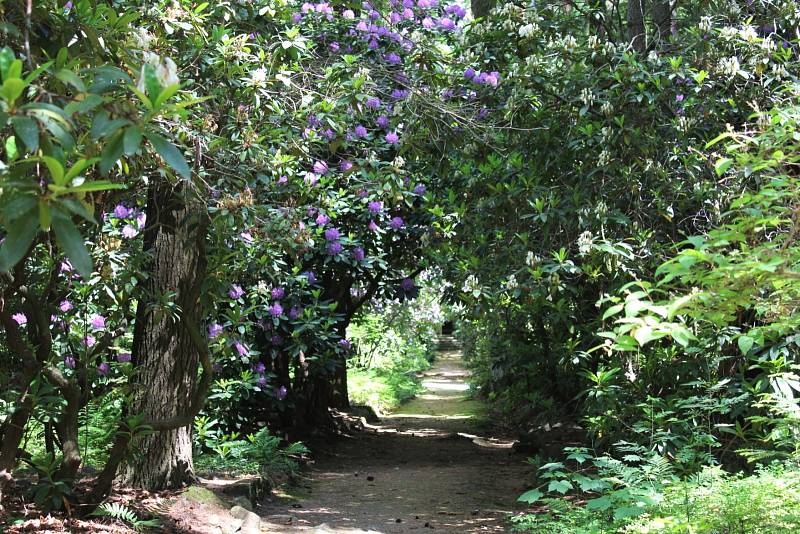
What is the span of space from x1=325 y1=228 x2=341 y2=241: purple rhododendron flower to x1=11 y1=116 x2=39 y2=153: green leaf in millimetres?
6921

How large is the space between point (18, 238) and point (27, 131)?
0.85 ft

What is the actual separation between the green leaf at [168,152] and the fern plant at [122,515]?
132 inches

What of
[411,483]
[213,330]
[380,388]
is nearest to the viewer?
[213,330]

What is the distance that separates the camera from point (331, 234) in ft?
28.5

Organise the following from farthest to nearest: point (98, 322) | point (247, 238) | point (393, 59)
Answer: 1. point (393, 59)
2. point (247, 238)
3. point (98, 322)

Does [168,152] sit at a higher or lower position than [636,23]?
lower

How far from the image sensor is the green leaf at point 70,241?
168 cm

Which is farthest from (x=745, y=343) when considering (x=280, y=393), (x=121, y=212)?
(x=280, y=393)

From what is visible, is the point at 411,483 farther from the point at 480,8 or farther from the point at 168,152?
the point at 168,152

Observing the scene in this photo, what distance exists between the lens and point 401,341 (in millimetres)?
21766

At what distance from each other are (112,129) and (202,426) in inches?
219

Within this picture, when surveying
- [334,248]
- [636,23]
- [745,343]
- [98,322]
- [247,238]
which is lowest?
[745,343]

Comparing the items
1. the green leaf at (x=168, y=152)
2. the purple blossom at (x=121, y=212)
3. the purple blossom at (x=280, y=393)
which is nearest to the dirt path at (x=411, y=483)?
the purple blossom at (x=280, y=393)

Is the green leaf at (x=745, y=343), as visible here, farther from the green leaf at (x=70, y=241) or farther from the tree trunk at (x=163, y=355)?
the tree trunk at (x=163, y=355)
